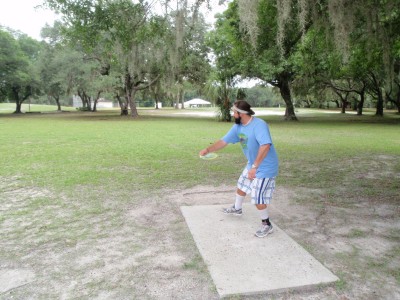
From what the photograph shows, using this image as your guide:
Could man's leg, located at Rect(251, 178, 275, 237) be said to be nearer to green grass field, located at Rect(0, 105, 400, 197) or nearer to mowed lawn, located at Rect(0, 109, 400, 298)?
mowed lawn, located at Rect(0, 109, 400, 298)

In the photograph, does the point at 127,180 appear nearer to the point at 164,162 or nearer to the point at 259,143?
the point at 164,162


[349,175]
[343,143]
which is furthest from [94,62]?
[349,175]

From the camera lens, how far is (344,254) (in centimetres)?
304

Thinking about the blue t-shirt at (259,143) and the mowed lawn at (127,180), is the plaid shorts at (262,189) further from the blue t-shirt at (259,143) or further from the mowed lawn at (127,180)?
the mowed lawn at (127,180)

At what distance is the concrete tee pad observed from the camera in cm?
252

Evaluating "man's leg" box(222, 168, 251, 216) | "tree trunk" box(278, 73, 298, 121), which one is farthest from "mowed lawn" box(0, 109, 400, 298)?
"tree trunk" box(278, 73, 298, 121)

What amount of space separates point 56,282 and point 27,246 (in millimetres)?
840

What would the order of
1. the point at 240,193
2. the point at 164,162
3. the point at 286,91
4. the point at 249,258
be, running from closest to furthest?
the point at 249,258, the point at 240,193, the point at 164,162, the point at 286,91

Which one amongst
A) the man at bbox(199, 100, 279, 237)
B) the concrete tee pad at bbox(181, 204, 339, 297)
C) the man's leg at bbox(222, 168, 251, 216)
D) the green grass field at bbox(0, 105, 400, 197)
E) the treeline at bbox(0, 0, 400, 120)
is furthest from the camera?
the green grass field at bbox(0, 105, 400, 197)

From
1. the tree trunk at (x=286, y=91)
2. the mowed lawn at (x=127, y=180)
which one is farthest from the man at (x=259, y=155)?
the tree trunk at (x=286, y=91)

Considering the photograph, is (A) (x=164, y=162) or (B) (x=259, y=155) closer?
(B) (x=259, y=155)

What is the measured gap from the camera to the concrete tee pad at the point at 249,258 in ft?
8.26

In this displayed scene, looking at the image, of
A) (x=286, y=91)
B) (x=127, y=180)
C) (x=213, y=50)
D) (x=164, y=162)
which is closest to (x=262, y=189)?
(x=127, y=180)

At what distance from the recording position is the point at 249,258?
291cm
